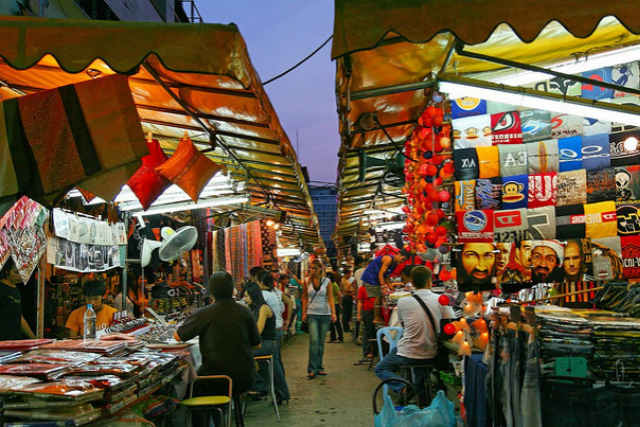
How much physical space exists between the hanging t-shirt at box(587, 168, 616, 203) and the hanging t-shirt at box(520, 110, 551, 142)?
55 centimetres

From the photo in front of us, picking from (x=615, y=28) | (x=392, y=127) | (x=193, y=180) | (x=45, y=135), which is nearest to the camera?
(x=45, y=135)

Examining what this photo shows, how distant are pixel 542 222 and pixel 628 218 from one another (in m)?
0.67

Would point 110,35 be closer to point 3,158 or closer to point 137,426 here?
point 3,158

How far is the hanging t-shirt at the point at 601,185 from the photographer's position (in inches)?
187

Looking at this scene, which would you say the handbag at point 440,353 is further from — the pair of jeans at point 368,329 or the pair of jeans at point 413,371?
the pair of jeans at point 368,329

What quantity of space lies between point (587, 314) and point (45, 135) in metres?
3.87

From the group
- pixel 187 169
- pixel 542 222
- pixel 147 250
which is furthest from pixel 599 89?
pixel 147 250

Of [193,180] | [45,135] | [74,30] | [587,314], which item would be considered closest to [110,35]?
[74,30]

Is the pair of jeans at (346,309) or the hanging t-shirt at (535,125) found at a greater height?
the hanging t-shirt at (535,125)

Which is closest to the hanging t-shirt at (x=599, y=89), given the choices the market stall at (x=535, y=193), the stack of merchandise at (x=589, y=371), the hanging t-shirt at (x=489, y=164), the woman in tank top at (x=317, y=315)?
the market stall at (x=535, y=193)

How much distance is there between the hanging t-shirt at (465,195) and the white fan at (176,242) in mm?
5630

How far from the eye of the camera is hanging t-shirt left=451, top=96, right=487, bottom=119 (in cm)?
541

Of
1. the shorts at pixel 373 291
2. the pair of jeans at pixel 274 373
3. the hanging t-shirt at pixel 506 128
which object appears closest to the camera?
the hanging t-shirt at pixel 506 128

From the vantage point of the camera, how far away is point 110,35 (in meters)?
3.21
